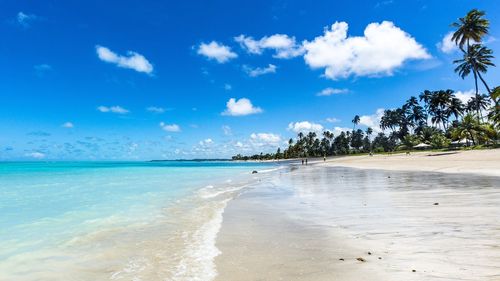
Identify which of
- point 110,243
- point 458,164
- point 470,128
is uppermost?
point 470,128

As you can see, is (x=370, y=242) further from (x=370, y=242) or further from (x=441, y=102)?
(x=441, y=102)

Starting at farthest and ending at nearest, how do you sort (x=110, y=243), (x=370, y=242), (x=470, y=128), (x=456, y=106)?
(x=456, y=106)
(x=470, y=128)
(x=110, y=243)
(x=370, y=242)

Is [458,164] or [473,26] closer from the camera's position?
[458,164]

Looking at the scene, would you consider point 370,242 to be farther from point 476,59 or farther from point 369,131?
A: point 369,131

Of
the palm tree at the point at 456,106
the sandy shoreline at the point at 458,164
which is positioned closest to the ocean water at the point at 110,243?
the sandy shoreline at the point at 458,164

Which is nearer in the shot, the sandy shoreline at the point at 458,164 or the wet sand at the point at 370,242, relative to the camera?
the wet sand at the point at 370,242

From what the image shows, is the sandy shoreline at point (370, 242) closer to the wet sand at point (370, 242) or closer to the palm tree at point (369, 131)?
the wet sand at point (370, 242)

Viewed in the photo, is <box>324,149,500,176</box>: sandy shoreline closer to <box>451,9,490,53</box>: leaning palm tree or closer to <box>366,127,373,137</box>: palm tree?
<box>451,9,490,53</box>: leaning palm tree

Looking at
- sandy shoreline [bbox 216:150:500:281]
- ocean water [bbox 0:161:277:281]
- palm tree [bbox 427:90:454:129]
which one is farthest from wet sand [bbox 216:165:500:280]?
palm tree [bbox 427:90:454:129]

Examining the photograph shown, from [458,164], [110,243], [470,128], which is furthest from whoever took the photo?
[470,128]

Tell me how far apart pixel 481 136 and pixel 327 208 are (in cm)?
6839

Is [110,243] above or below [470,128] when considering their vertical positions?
below

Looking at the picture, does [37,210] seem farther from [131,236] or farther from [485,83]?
[485,83]

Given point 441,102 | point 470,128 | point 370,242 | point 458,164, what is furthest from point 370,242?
point 441,102
